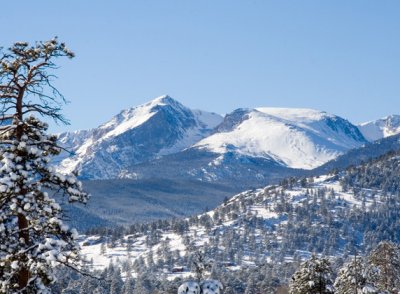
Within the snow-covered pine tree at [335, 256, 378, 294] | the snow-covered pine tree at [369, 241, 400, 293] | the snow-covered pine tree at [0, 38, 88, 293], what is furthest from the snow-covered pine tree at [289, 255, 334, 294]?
the snow-covered pine tree at [0, 38, 88, 293]

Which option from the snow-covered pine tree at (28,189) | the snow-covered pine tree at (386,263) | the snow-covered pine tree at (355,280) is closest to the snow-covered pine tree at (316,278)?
the snow-covered pine tree at (355,280)

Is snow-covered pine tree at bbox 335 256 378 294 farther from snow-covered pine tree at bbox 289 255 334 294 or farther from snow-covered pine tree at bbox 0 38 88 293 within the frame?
snow-covered pine tree at bbox 0 38 88 293

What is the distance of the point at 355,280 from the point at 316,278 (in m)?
3.68

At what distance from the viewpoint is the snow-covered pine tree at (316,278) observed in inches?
2199

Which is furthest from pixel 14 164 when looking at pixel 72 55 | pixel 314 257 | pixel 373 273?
pixel 373 273

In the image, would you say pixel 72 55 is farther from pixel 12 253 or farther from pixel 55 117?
pixel 12 253

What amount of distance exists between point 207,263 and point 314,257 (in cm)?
3020

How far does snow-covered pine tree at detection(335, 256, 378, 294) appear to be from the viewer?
173 feet

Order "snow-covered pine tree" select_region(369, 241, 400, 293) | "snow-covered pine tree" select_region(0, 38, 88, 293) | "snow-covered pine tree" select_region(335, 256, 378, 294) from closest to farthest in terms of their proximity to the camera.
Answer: "snow-covered pine tree" select_region(0, 38, 88, 293) < "snow-covered pine tree" select_region(335, 256, 378, 294) < "snow-covered pine tree" select_region(369, 241, 400, 293)

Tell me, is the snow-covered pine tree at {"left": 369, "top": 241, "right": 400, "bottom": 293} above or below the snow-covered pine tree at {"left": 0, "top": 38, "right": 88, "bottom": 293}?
below

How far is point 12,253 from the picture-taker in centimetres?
2384

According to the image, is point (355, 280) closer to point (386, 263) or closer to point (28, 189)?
point (386, 263)

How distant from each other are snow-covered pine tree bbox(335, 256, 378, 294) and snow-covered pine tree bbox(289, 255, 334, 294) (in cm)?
251

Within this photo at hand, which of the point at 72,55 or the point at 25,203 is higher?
the point at 72,55
